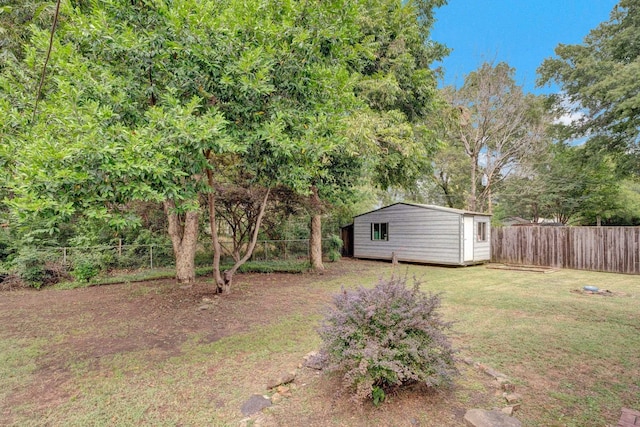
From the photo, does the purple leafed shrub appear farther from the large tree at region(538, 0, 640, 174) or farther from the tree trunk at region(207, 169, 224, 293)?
the large tree at region(538, 0, 640, 174)

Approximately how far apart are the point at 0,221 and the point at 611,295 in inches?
586

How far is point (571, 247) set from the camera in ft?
36.8

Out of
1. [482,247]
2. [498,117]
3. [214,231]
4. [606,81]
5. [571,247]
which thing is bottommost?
[482,247]

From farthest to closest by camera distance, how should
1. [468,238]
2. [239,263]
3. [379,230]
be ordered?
[379,230] → [468,238] → [239,263]

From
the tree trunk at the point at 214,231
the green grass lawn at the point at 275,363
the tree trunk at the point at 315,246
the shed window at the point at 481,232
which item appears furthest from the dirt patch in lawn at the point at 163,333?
the shed window at the point at 481,232

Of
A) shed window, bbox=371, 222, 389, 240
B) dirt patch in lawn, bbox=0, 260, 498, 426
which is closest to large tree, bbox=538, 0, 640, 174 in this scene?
shed window, bbox=371, 222, 389, 240

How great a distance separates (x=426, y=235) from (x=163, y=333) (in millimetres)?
10193

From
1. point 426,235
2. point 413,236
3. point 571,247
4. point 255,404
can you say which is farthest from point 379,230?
point 255,404

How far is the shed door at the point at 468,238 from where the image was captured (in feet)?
38.8

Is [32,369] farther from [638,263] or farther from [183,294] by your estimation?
[638,263]

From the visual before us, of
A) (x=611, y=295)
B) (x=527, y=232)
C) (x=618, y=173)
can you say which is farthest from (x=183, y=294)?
(x=618, y=173)

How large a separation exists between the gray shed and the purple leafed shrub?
9646mm

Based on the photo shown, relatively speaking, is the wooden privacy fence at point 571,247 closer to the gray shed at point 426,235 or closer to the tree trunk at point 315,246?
the gray shed at point 426,235

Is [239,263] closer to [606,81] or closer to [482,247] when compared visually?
[482,247]
